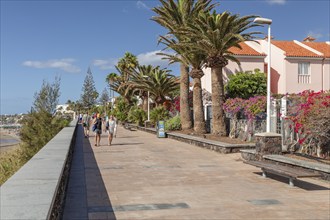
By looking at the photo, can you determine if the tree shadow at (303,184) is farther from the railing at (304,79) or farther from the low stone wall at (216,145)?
the railing at (304,79)

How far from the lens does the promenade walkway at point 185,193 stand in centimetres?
677

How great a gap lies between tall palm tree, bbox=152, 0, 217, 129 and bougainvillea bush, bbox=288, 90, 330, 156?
12946 mm

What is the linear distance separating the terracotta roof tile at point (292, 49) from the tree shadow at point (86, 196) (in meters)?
30.1

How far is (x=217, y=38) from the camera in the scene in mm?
20328

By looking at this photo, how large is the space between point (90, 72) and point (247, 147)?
3483 inches

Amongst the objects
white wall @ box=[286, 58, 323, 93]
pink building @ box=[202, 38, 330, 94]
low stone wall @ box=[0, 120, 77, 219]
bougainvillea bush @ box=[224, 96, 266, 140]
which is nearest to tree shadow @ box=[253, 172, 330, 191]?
low stone wall @ box=[0, 120, 77, 219]

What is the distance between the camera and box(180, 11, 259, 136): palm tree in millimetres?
20078

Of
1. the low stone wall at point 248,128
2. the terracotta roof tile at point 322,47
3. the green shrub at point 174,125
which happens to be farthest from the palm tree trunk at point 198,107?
the terracotta roof tile at point 322,47

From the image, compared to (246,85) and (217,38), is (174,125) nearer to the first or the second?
(246,85)

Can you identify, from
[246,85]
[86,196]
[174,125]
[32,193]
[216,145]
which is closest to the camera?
[32,193]

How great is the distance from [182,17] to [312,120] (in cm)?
1601

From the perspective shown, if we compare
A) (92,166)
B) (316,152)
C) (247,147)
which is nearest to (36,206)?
(92,166)

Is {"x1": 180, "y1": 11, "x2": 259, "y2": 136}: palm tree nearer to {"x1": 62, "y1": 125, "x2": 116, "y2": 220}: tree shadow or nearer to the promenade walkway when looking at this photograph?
the promenade walkway

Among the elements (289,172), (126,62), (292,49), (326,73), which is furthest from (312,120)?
(126,62)
